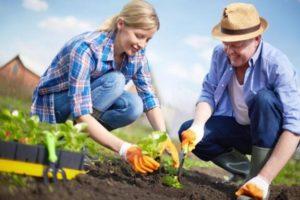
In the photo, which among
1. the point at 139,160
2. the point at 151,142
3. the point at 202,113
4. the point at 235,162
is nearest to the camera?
the point at 139,160

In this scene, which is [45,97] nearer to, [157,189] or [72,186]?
[157,189]

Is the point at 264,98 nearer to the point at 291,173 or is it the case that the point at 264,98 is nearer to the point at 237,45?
the point at 237,45

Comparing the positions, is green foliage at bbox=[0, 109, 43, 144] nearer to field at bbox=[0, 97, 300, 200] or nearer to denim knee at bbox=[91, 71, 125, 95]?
field at bbox=[0, 97, 300, 200]

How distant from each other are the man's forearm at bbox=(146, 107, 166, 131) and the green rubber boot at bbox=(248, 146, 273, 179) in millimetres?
660

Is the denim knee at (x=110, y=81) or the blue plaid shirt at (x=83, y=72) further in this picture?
the denim knee at (x=110, y=81)

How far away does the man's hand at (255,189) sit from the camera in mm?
2492

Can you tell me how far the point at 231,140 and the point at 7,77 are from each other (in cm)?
415

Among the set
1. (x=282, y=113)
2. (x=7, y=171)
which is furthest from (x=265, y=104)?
(x=7, y=171)

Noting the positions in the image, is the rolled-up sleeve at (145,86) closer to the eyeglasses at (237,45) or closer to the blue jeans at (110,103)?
the blue jeans at (110,103)

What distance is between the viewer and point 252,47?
279 centimetres

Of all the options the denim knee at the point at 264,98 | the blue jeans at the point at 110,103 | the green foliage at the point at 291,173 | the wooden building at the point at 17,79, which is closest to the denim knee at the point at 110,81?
the blue jeans at the point at 110,103

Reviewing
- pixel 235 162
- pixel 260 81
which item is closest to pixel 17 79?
pixel 235 162

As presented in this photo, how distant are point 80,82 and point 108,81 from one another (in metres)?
0.44

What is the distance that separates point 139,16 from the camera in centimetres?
280
